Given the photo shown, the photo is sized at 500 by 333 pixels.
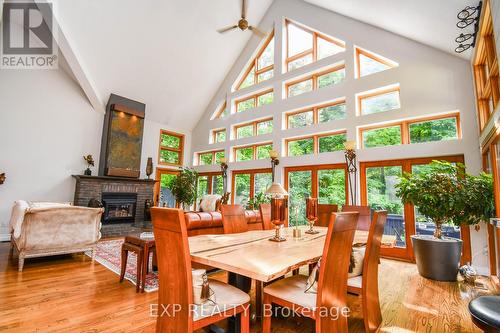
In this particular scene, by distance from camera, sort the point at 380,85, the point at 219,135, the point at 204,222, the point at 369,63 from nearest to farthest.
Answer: the point at 204,222 < the point at 380,85 < the point at 369,63 < the point at 219,135

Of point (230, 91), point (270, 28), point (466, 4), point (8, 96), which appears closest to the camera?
point (466, 4)

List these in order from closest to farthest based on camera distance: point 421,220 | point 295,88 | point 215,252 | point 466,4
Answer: point 215,252 → point 466,4 → point 421,220 → point 295,88

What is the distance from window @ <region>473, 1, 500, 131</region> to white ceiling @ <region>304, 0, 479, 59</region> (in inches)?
13.3

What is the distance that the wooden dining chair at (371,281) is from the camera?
5.93ft

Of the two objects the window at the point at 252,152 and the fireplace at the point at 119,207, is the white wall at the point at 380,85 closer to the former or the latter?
the window at the point at 252,152

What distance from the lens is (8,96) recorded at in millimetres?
5535

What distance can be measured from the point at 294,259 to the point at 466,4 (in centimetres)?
416

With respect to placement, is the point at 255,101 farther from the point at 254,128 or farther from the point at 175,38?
the point at 175,38

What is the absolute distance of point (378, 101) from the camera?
5.28 metres

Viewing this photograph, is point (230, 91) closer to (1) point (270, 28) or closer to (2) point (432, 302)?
(1) point (270, 28)

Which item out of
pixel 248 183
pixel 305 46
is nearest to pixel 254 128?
pixel 248 183

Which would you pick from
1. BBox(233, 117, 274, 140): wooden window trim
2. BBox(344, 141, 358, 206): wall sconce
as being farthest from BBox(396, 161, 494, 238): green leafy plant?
BBox(233, 117, 274, 140): wooden window trim

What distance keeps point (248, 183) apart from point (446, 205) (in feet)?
16.9

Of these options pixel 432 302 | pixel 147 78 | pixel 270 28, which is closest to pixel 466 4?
pixel 432 302
